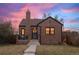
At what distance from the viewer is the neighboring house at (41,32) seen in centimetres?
18938

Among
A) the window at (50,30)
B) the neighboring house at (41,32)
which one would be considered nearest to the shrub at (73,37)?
the neighboring house at (41,32)

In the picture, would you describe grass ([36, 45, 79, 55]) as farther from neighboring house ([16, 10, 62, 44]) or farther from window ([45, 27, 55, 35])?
window ([45, 27, 55, 35])

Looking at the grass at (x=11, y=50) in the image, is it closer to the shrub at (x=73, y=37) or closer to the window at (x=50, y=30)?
the window at (x=50, y=30)

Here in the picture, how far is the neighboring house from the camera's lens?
189m

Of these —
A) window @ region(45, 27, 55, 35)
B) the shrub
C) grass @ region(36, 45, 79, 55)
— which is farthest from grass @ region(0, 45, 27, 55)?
the shrub

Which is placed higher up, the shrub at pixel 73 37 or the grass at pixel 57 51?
the shrub at pixel 73 37

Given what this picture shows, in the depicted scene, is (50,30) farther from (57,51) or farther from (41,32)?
(57,51)

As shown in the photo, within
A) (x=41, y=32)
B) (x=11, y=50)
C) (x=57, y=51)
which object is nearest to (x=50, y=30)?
(x=41, y=32)

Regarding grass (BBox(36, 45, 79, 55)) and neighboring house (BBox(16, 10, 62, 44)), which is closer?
grass (BBox(36, 45, 79, 55))

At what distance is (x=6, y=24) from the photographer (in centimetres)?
18938

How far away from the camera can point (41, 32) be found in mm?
189375

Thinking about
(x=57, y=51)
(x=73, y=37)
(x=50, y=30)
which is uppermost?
(x=50, y=30)
